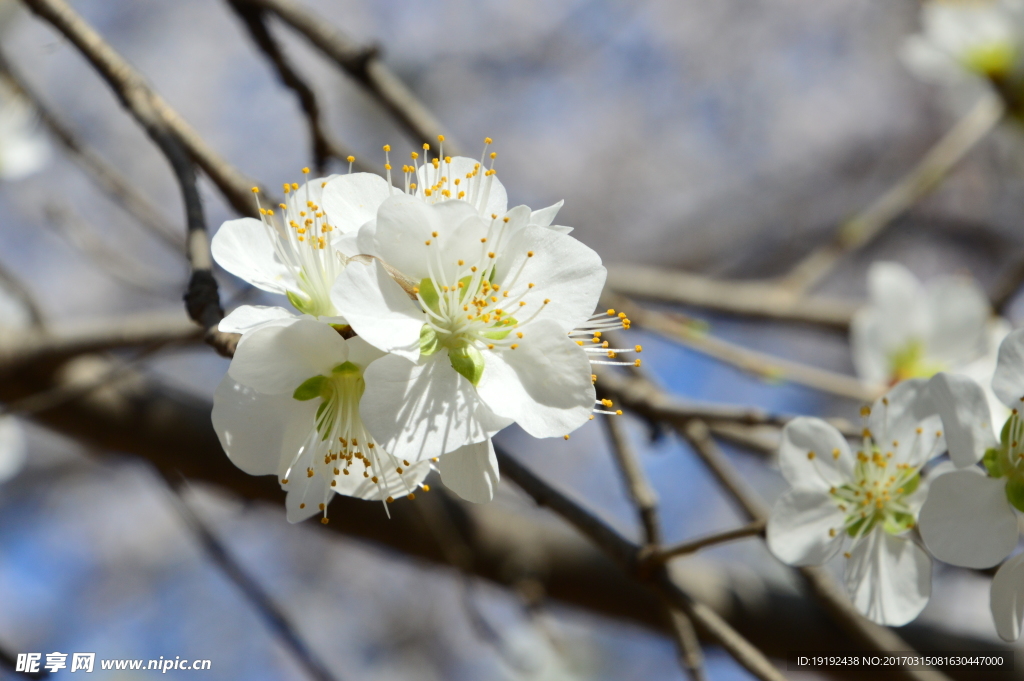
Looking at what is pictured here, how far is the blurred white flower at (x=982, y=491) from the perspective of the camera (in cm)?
83

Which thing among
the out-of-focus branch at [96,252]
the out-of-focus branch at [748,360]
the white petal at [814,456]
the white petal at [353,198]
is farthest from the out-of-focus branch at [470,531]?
the white petal at [353,198]

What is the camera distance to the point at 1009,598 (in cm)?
85

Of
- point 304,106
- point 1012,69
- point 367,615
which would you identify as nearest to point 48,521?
point 367,615

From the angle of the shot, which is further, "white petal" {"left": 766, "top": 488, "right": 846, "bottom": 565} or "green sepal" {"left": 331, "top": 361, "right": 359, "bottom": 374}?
"white petal" {"left": 766, "top": 488, "right": 846, "bottom": 565}

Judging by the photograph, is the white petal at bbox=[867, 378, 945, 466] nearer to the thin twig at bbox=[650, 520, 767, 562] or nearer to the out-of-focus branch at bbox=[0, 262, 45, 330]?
the thin twig at bbox=[650, 520, 767, 562]

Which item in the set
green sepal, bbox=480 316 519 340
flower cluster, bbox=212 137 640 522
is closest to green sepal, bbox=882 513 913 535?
flower cluster, bbox=212 137 640 522

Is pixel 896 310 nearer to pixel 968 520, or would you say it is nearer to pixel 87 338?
pixel 968 520

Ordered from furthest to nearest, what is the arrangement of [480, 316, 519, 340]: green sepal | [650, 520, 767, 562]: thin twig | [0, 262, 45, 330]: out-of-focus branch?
[0, 262, 45, 330]: out-of-focus branch < [650, 520, 767, 562]: thin twig < [480, 316, 519, 340]: green sepal

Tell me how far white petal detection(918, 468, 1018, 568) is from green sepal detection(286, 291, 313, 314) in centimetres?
68

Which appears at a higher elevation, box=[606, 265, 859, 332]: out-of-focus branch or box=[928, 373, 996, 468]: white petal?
box=[606, 265, 859, 332]: out-of-focus branch

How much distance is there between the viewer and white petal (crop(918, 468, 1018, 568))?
0.83m

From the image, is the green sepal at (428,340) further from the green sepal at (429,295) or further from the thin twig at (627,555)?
the thin twig at (627,555)

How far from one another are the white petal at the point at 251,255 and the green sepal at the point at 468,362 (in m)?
0.19

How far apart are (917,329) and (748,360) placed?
42 centimetres
